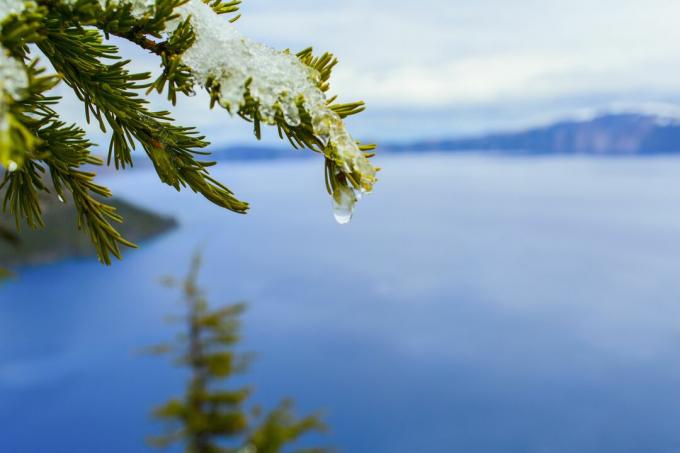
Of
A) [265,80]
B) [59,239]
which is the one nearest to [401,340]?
[265,80]

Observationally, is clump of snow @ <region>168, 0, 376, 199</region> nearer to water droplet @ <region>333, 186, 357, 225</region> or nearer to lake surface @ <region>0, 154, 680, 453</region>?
water droplet @ <region>333, 186, 357, 225</region>

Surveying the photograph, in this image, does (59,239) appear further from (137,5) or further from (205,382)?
(137,5)

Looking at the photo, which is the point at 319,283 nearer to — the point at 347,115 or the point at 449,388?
the point at 449,388

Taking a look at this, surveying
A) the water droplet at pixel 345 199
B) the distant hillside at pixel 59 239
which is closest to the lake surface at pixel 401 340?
the distant hillside at pixel 59 239

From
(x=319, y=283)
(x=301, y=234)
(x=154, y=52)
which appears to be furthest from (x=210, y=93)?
(x=301, y=234)

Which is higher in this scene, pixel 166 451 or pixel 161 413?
pixel 161 413

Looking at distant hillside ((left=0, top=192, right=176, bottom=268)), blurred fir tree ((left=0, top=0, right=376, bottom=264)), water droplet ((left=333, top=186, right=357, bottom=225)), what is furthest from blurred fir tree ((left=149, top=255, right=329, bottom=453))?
distant hillside ((left=0, top=192, right=176, bottom=268))
